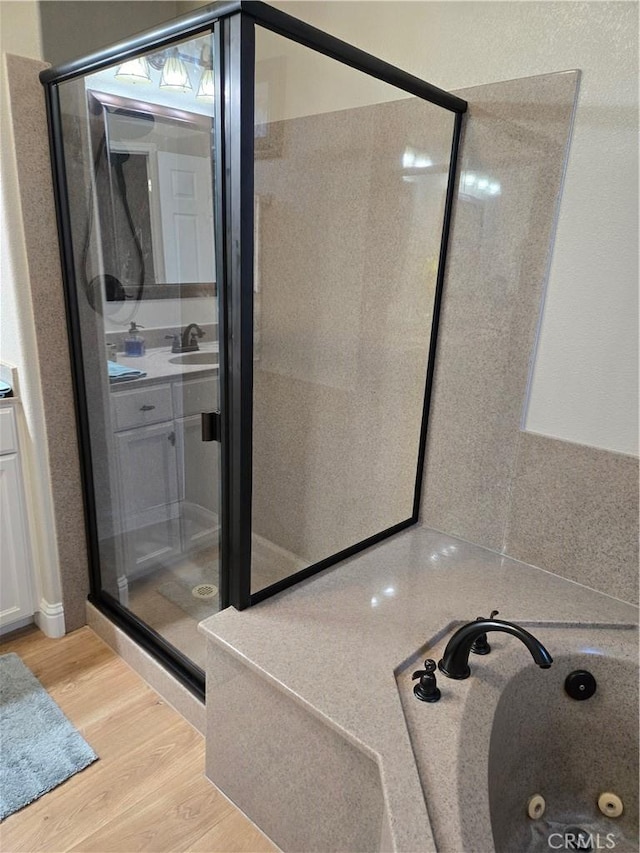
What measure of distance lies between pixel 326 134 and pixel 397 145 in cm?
26

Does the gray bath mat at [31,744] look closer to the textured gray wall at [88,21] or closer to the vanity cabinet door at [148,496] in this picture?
the vanity cabinet door at [148,496]

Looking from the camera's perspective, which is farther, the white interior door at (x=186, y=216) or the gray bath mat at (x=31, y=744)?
the gray bath mat at (x=31, y=744)

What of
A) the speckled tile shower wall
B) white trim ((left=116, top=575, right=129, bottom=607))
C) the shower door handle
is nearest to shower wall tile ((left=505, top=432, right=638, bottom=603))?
the speckled tile shower wall

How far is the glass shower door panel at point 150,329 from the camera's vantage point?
4.90 ft

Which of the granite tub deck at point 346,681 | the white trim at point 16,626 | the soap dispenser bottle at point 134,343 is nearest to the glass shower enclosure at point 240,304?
the soap dispenser bottle at point 134,343

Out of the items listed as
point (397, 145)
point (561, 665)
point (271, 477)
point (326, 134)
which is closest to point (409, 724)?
point (561, 665)

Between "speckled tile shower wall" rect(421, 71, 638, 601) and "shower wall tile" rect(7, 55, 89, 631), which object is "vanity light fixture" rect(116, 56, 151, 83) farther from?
"speckled tile shower wall" rect(421, 71, 638, 601)

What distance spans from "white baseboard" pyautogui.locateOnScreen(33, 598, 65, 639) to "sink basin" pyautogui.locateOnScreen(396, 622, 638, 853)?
4.52 feet

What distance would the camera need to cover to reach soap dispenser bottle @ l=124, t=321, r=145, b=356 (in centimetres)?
181

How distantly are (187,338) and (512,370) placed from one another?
931 millimetres

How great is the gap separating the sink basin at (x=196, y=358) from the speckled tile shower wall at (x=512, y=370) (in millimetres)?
749

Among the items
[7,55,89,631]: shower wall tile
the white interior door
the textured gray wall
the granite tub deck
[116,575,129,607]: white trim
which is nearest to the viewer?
the granite tub deck

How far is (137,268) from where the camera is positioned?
1.76m

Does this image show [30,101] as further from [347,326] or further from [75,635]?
[75,635]
